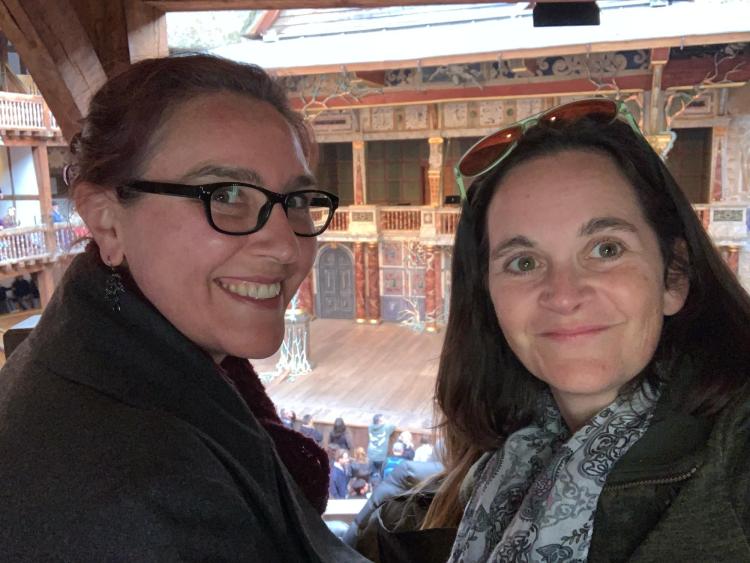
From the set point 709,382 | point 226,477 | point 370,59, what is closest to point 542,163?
point 709,382

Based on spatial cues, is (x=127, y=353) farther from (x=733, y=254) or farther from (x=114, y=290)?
(x=733, y=254)

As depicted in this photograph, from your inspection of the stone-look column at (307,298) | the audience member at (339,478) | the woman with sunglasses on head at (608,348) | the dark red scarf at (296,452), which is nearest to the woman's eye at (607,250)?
the woman with sunglasses on head at (608,348)

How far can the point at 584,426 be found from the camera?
0.98 meters

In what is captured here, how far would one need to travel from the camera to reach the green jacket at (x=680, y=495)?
2.50 feet

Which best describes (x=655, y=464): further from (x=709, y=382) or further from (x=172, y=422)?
(x=172, y=422)

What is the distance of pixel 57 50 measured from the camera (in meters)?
1.69

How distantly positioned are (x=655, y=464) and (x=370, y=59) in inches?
273

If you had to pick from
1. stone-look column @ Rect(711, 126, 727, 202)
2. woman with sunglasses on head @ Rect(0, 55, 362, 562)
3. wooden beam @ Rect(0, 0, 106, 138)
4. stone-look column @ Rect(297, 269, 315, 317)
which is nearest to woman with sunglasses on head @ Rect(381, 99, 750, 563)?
woman with sunglasses on head @ Rect(0, 55, 362, 562)

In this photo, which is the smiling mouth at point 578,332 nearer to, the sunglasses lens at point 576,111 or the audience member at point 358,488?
the sunglasses lens at point 576,111

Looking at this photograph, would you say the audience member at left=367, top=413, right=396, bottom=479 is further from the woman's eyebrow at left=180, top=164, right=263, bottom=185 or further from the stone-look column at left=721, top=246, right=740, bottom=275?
the woman's eyebrow at left=180, top=164, right=263, bottom=185

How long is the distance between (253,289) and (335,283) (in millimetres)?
10432

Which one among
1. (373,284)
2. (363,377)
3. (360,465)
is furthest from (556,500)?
(373,284)

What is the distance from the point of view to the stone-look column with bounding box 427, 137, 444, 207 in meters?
9.92

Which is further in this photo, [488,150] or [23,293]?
[23,293]
